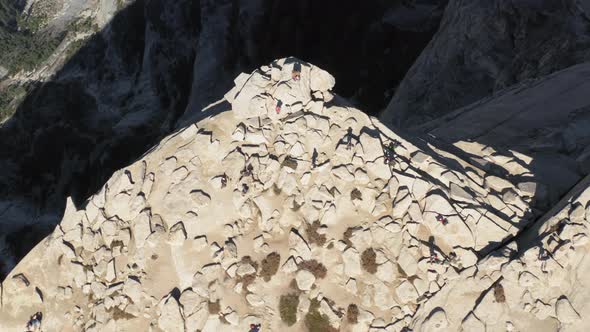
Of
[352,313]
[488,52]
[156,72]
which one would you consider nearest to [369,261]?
[352,313]

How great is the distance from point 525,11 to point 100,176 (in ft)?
316

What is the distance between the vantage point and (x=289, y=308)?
20.4 metres

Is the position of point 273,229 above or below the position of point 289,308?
above

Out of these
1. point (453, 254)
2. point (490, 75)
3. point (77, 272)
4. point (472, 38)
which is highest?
point (472, 38)

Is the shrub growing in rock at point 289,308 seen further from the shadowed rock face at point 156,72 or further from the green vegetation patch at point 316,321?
the shadowed rock face at point 156,72

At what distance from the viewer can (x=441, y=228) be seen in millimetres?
21094

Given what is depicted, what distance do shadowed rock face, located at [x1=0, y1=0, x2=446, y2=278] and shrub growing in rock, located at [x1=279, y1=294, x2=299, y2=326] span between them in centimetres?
6102

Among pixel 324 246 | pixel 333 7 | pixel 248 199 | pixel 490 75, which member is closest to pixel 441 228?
pixel 324 246

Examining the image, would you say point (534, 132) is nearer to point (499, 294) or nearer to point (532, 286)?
point (532, 286)

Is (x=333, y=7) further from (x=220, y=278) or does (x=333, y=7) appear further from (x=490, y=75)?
(x=220, y=278)

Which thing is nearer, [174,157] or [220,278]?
[220,278]

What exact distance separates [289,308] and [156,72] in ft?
381

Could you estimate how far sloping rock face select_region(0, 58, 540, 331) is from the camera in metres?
20.5

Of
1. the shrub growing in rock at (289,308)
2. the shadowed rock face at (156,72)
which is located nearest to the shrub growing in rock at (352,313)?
the shrub growing in rock at (289,308)
